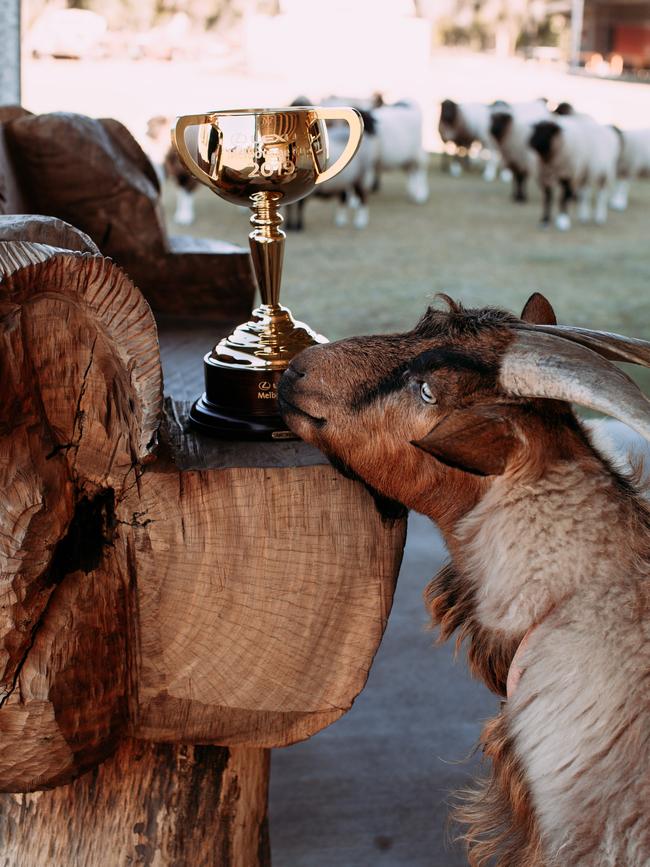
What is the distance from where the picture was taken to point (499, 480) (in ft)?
4.93

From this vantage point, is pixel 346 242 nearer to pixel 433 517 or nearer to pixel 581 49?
pixel 433 517

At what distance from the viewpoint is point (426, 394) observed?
4.99 feet

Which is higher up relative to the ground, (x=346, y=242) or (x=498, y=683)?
(x=498, y=683)

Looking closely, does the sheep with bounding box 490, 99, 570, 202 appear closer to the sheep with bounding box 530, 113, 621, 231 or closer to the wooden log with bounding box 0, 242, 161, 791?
the sheep with bounding box 530, 113, 621, 231

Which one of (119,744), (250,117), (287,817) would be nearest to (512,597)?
(119,744)

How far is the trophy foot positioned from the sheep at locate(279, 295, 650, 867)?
16cm

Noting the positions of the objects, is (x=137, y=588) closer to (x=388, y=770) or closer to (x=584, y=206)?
(x=388, y=770)

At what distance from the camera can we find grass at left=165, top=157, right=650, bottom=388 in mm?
7160

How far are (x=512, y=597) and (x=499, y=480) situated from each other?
6.6 inches

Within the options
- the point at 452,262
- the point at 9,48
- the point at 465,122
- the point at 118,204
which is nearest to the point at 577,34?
the point at 465,122

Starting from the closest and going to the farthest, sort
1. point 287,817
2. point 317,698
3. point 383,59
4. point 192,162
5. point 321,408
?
1. point 321,408
2. point 317,698
3. point 192,162
4. point 287,817
5. point 383,59

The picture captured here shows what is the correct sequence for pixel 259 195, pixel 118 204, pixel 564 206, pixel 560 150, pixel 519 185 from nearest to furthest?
pixel 259 195
pixel 118 204
pixel 560 150
pixel 564 206
pixel 519 185

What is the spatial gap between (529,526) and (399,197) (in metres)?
12.2

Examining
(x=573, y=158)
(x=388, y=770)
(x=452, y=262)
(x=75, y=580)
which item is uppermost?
(x=75, y=580)
